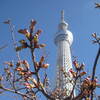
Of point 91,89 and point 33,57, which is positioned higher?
point 33,57

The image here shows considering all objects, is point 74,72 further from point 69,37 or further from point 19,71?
point 69,37

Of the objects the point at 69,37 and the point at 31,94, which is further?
the point at 69,37

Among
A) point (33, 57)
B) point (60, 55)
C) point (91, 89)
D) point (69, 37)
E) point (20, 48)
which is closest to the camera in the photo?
point (33, 57)

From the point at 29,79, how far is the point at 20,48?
522 mm

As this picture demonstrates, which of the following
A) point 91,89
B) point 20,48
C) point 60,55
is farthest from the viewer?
point 60,55

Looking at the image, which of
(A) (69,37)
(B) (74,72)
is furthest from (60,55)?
(B) (74,72)

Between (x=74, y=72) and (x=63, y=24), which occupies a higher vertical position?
(x=63, y=24)

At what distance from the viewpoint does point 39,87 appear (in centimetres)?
332

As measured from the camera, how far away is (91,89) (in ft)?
11.2

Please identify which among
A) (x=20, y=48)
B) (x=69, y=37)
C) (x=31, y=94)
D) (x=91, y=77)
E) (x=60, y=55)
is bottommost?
(x=31, y=94)

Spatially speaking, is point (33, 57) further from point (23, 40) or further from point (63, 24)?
point (63, 24)

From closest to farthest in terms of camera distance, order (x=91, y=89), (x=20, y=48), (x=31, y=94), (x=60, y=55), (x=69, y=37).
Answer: (x=20, y=48)
(x=91, y=89)
(x=31, y=94)
(x=60, y=55)
(x=69, y=37)

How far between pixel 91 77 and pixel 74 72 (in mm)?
331

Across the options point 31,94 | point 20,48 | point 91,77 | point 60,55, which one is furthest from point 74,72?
point 60,55
